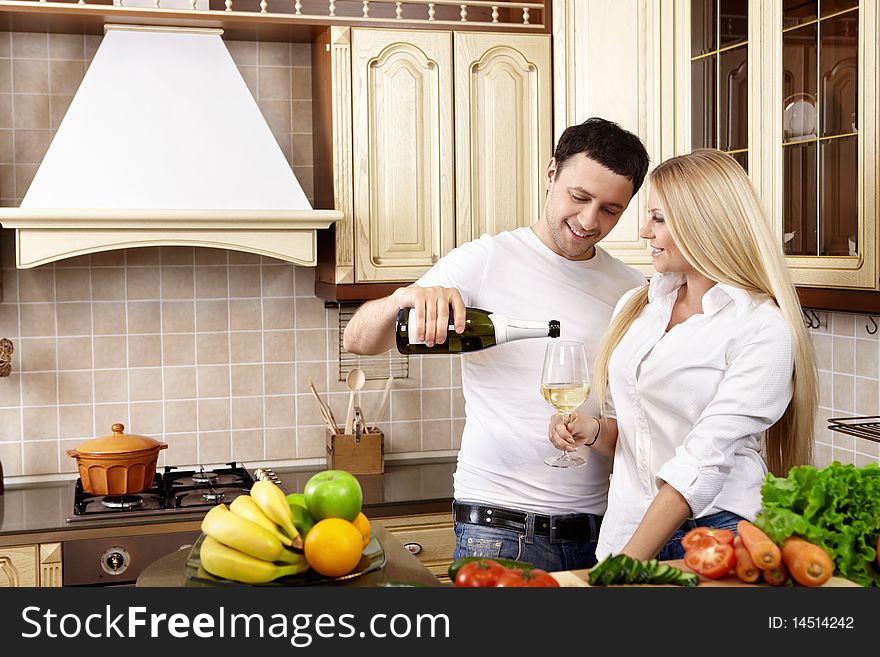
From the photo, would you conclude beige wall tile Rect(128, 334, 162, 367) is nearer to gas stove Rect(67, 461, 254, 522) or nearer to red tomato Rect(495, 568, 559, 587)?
gas stove Rect(67, 461, 254, 522)

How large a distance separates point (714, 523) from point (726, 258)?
452 mm

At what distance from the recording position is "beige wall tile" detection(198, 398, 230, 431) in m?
3.22

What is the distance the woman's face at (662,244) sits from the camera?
172cm

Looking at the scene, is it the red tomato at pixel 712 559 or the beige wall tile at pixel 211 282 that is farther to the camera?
the beige wall tile at pixel 211 282

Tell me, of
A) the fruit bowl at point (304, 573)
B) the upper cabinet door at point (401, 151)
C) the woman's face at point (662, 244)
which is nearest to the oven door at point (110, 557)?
the upper cabinet door at point (401, 151)

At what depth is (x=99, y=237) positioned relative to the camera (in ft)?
8.82

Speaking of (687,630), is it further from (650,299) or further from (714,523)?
(650,299)

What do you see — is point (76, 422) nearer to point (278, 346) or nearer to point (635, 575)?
point (278, 346)

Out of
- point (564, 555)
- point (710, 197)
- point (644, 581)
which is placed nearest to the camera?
point (644, 581)

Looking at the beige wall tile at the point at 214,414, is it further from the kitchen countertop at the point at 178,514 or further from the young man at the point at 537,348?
the young man at the point at 537,348

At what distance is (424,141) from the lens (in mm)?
2947

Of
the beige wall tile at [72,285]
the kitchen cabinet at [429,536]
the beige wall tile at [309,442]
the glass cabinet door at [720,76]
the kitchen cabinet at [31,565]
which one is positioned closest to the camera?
the glass cabinet door at [720,76]

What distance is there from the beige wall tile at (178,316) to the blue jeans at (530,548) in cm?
154

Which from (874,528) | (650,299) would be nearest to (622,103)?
(650,299)
